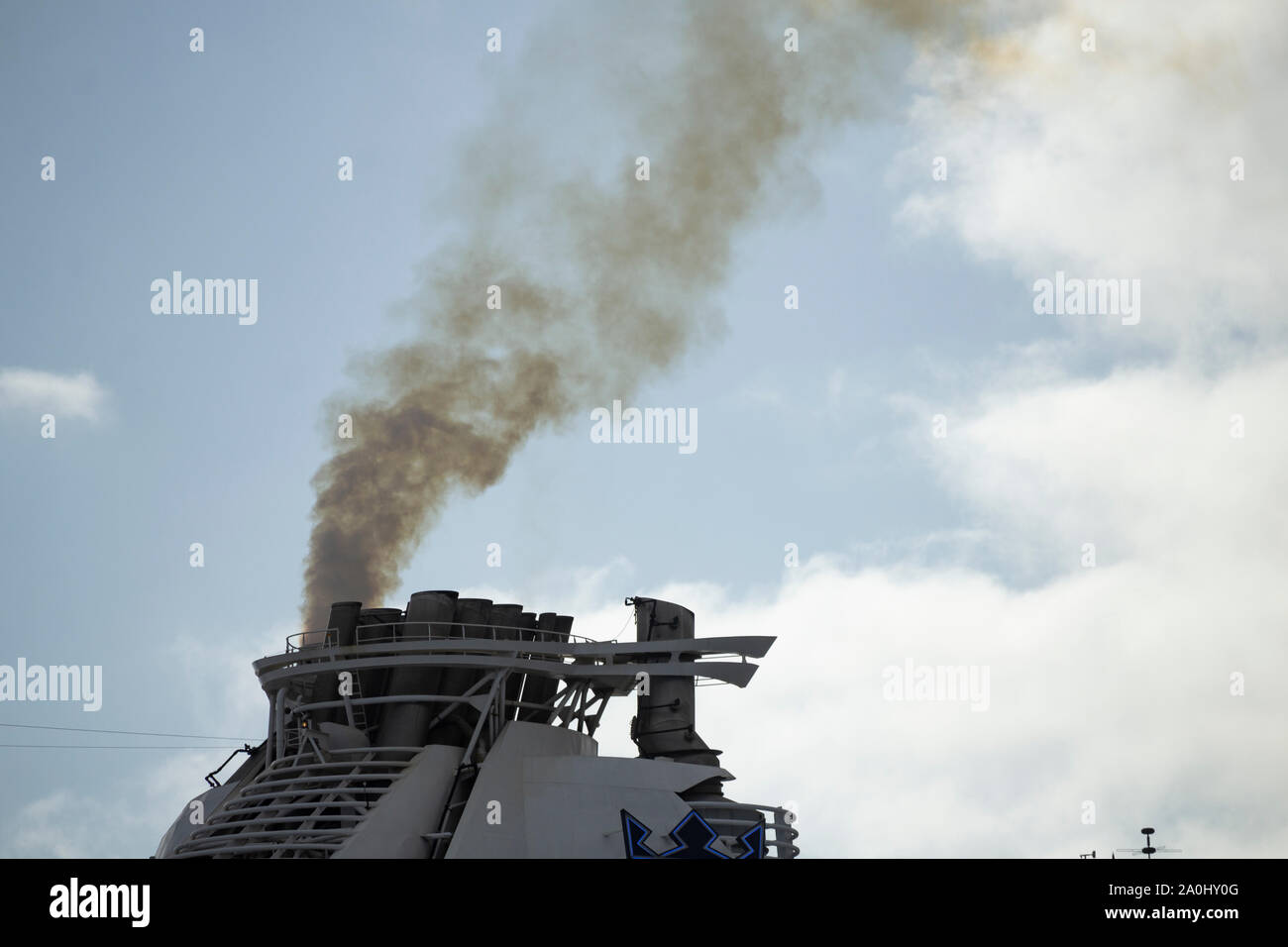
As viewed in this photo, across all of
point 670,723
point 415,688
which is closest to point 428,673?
point 415,688

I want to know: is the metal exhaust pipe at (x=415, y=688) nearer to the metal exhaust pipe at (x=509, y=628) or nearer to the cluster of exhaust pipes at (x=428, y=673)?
the cluster of exhaust pipes at (x=428, y=673)

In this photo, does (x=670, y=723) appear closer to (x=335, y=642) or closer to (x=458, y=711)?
(x=458, y=711)

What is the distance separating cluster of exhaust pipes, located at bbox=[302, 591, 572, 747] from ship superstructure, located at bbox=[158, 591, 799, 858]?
6 centimetres

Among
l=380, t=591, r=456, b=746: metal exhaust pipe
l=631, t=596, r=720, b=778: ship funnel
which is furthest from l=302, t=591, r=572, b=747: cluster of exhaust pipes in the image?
l=631, t=596, r=720, b=778: ship funnel

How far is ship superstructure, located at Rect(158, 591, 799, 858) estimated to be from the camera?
4181 centimetres

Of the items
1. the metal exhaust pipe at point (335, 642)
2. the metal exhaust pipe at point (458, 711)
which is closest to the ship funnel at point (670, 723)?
the metal exhaust pipe at point (458, 711)

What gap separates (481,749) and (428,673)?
307 cm

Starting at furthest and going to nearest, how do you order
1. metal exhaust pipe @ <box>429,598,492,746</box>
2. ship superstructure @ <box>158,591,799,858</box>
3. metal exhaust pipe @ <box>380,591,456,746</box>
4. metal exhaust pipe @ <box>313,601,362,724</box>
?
metal exhaust pipe @ <box>313,601,362,724</box>
metal exhaust pipe @ <box>429,598,492,746</box>
metal exhaust pipe @ <box>380,591,456,746</box>
ship superstructure @ <box>158,591,799,858</box>

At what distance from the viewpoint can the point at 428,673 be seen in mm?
45031

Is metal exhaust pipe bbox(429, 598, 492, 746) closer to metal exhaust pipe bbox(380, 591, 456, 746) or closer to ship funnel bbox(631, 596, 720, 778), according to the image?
metal exhaust pipe bbox(380, 591, 456, 746)
